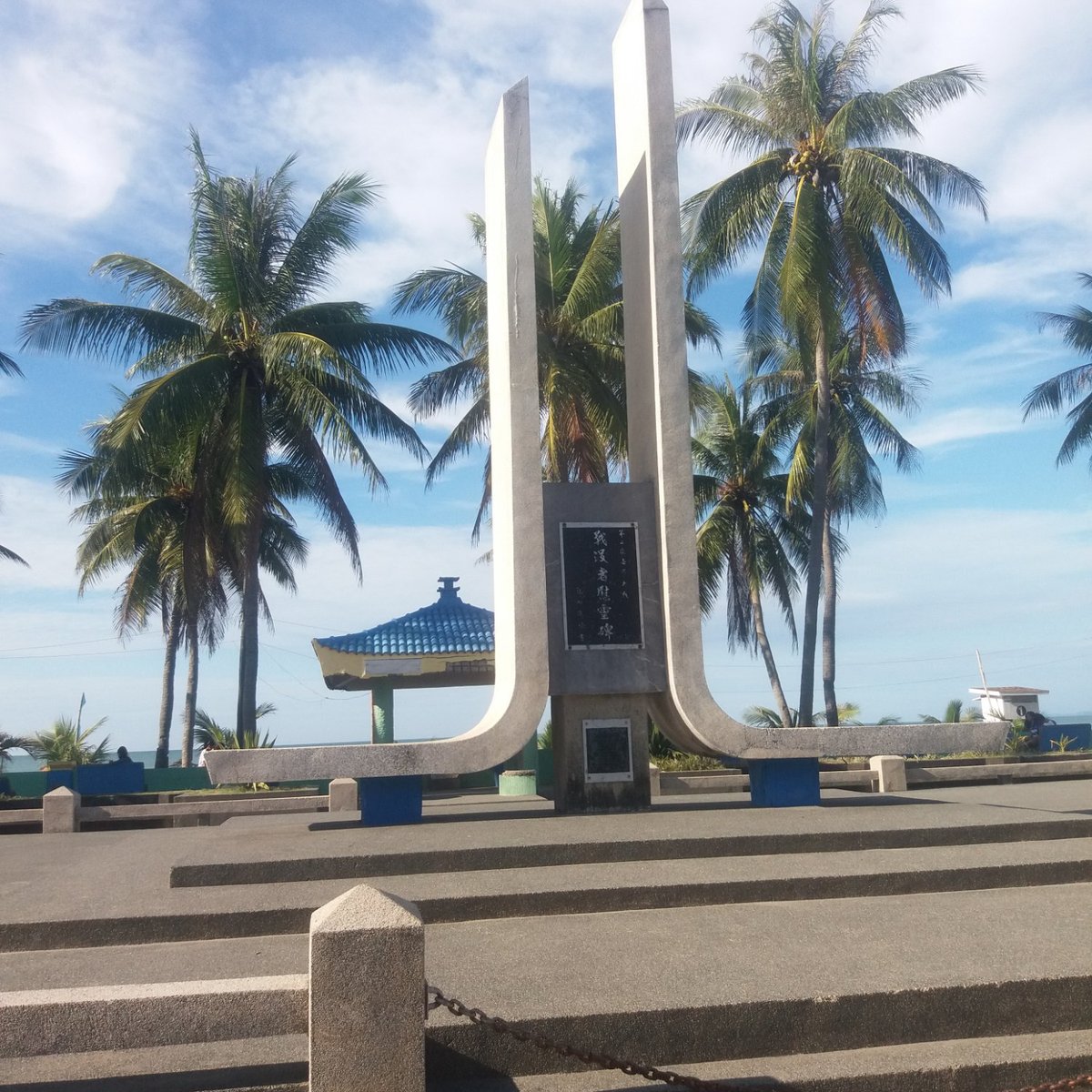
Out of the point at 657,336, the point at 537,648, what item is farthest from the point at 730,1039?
the point at 657,336

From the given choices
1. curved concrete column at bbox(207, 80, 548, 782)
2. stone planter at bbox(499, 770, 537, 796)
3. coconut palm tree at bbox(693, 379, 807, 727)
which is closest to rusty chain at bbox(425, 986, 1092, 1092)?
curved concrete column at bbox(207, 80, 548, 782)

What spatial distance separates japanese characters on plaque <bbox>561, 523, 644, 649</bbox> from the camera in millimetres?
11516

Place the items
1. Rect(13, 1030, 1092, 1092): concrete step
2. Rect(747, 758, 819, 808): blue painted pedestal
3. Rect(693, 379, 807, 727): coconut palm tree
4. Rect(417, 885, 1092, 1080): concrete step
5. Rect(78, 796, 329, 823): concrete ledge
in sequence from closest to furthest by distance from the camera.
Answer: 1. Rect(13, 1030, 1092, 1092): concrete step
2. Rect(417, 885, 1092, 1080): concrete step
3. Rect(747, 758, 819, 808): blue painted pedestal
4. Rect(78, 796, 329, 823): concrete ledge
5. Rect(693, 379, 807, 727): coconut palm tree

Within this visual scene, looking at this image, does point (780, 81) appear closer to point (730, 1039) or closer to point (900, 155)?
point (900, 155)

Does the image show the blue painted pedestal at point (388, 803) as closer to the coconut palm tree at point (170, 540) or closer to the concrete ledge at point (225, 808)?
the concrete ledge at point (225, 808)

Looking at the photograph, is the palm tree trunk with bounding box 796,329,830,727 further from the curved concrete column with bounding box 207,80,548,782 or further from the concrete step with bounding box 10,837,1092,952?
the concrete step with bounding box 10,837,1092,952

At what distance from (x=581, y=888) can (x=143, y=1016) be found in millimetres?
3450

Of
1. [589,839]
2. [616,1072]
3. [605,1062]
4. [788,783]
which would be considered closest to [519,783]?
A: [788,783]

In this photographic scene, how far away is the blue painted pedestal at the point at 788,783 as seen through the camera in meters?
11.5

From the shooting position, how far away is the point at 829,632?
1021 inches

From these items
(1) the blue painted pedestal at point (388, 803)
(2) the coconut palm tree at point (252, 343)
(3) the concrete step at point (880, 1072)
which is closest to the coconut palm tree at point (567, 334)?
(2) the coconut palm tree at point (252, 343)

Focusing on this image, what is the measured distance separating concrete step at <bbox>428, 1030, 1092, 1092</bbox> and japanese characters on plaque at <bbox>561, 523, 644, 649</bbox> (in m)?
6.42

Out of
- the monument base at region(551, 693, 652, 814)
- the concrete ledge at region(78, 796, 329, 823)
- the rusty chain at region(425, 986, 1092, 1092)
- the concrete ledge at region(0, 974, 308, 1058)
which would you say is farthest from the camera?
the concrete ledge at region(78, 796, 329, 823)

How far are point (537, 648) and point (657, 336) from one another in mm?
3598
